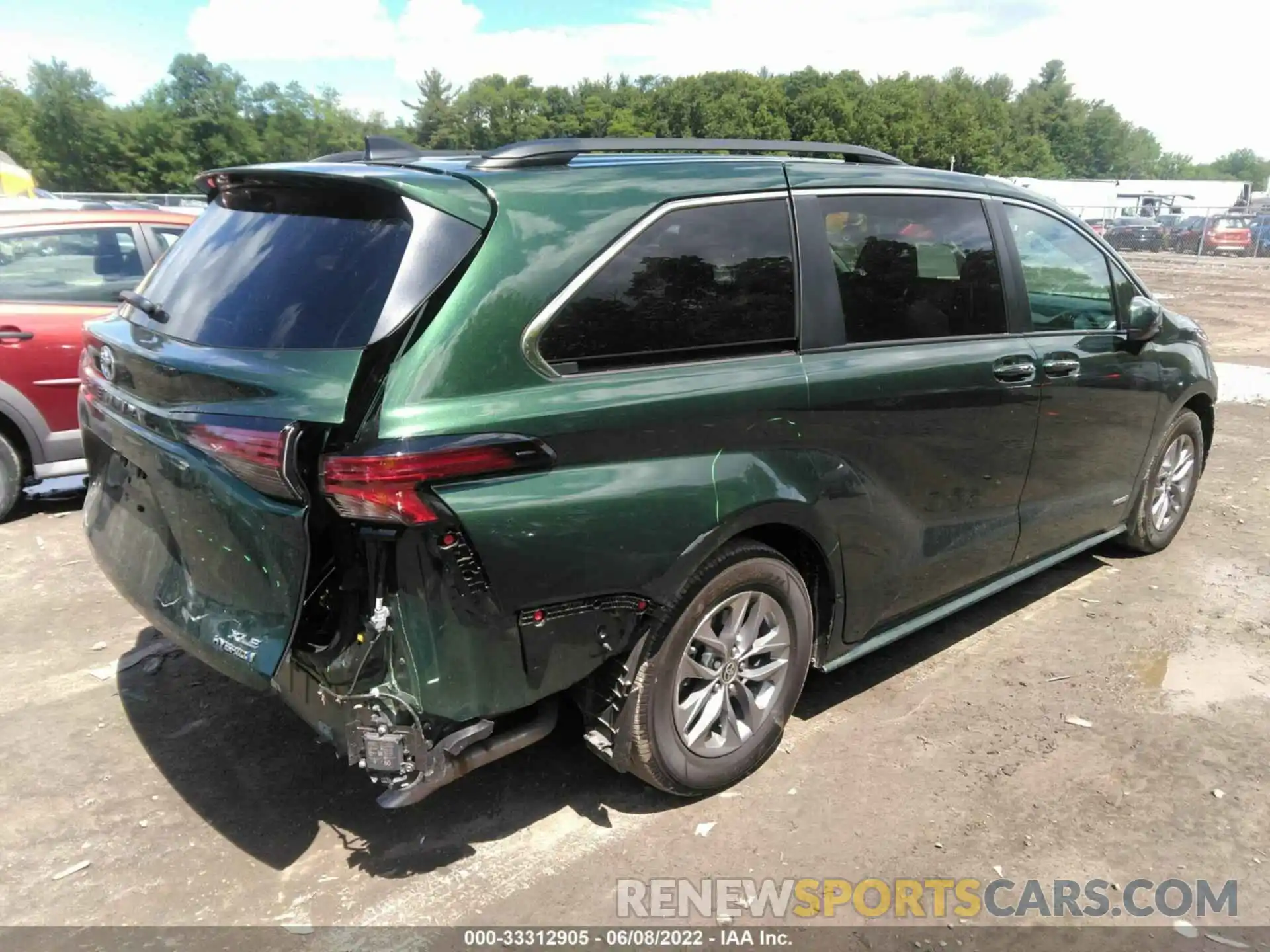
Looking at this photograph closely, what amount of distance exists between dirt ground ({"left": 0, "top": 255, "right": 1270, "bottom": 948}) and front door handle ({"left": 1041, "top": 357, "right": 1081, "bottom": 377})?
1.24m

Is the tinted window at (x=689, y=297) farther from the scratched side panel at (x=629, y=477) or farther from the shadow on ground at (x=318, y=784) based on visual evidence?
the shadow on ground at (x=318, y=784)

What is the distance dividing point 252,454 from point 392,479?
40 cm

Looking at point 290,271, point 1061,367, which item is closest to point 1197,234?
point 1061,367

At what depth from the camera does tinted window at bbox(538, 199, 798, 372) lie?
2639 millimetres

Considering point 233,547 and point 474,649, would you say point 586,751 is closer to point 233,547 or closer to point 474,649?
point 474,649

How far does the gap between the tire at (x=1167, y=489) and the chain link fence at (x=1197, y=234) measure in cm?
2893

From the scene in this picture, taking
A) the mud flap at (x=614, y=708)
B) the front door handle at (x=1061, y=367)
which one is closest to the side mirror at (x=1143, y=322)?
the front door handle at (x=1061, y=367)

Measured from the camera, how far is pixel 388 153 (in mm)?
3199

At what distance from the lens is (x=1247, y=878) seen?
9.29 ft

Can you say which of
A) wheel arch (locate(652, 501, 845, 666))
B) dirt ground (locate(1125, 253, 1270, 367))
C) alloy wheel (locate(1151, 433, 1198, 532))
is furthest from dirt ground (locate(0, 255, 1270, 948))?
dirt ground (locate(1125, 253, 1270, 367))

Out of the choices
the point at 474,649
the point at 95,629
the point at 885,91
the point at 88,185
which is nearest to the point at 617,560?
the point at 474,649

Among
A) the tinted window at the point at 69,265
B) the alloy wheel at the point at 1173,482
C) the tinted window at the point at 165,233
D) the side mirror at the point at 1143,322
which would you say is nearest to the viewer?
the side mirror at the point at 1143,322

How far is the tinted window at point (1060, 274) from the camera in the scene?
4.09 meters

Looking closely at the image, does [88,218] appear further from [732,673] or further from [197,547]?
[732,673]
